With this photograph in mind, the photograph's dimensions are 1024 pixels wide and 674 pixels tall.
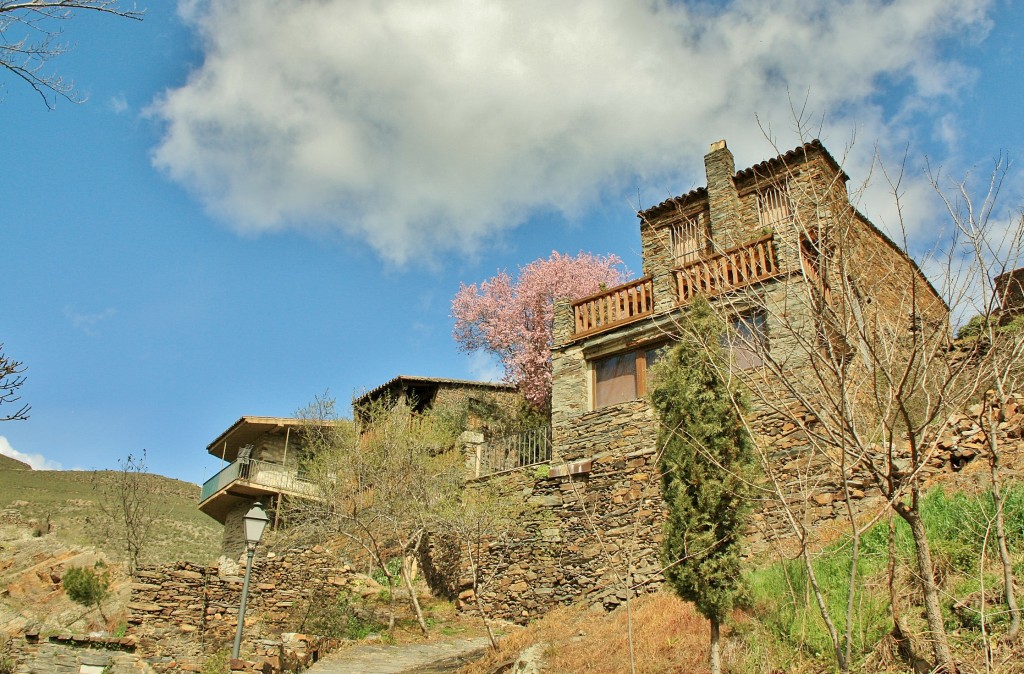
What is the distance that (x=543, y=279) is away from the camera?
26703mm

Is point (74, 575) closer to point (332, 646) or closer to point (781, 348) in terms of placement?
point (332, 646)

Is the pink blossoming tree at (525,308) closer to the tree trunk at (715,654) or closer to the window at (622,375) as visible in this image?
the window at (622,375)

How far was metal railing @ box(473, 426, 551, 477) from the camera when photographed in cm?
1648

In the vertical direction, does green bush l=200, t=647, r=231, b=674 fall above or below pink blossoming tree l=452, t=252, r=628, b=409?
below

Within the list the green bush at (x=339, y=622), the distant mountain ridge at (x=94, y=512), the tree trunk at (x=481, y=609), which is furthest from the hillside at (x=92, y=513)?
the tree trunk at (x=481, y=609)

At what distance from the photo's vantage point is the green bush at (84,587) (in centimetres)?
1594

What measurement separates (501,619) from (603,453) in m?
3.64

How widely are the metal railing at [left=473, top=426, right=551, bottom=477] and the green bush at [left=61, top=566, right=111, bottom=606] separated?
8.63m

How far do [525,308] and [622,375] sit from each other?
12.2m

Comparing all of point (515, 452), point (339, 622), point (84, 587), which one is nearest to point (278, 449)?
point (84, 587)

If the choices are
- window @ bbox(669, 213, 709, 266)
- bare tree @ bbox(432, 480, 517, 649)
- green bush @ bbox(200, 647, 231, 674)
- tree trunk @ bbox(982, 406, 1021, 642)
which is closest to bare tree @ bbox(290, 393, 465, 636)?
bare tree @ bbox(432, 480, 517, 649)

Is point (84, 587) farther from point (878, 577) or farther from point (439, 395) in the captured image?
point (878, 577)

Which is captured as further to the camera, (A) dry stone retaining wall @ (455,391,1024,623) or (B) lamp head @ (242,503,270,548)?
(B) lamp head @ (242,503,270,548)

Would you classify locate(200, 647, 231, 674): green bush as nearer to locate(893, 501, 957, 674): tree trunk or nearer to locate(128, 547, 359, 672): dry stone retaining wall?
locate(128, 547, 359, 672): dry stone retaining wall
